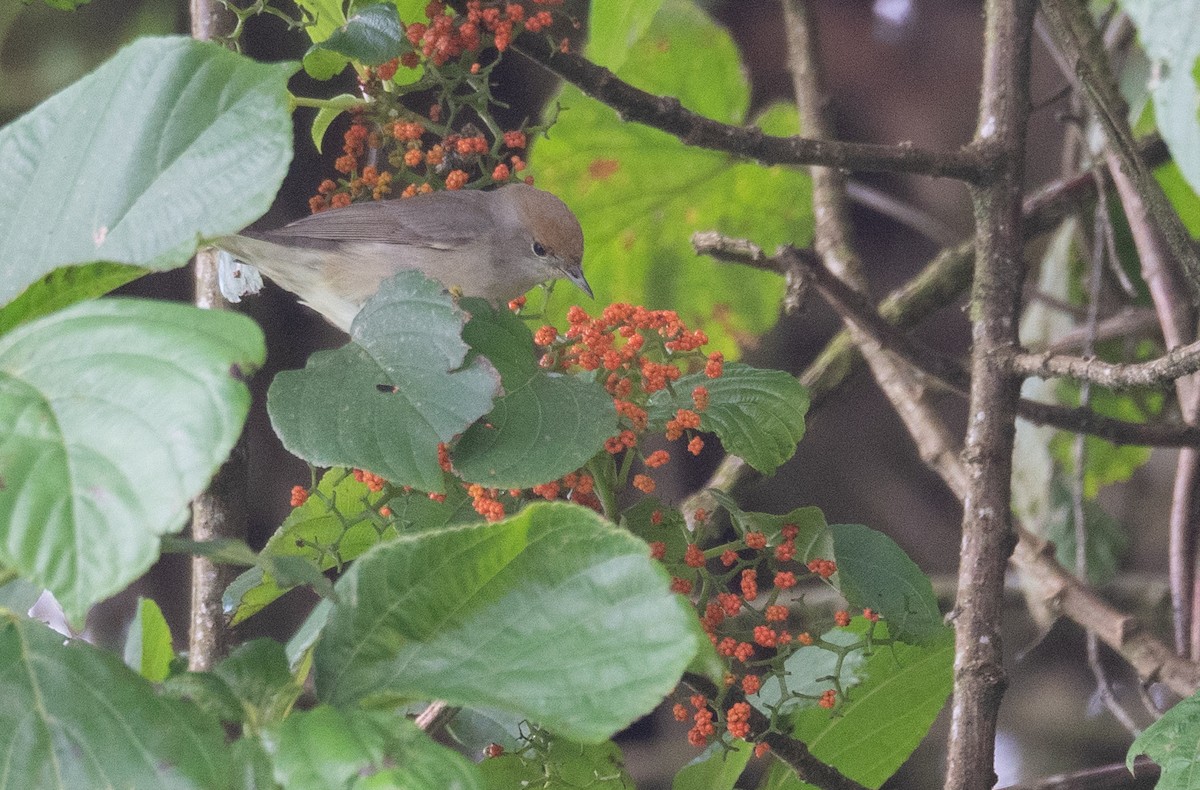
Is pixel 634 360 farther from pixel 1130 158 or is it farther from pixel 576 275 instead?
pixel 576 275

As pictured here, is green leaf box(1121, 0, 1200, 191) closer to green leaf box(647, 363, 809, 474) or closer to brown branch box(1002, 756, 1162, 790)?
green leaf box(647, 363, 809, 474)

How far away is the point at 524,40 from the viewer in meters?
1.67

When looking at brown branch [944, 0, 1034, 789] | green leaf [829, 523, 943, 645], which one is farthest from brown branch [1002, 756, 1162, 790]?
green leaf [829, 523, 943, 645]

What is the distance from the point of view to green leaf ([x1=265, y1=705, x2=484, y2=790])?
2.89 ft

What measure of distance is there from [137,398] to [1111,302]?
3.10 m

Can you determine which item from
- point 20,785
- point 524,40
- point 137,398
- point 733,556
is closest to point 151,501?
point 137,398

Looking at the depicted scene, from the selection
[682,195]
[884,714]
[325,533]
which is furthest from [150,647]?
[682,195]

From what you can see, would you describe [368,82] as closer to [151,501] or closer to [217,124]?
[217,124]

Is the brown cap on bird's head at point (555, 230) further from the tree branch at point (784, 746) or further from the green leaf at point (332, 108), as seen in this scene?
the tree branch at point (784, 746)

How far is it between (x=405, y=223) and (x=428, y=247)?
5.2 inches

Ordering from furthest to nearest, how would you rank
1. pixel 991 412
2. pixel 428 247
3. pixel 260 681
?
1. pixel 428 247
2. pixel 991 412
3. pixel 260 681

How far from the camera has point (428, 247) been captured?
9.73 feet

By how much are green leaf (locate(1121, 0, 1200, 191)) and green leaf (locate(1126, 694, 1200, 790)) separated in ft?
2.33

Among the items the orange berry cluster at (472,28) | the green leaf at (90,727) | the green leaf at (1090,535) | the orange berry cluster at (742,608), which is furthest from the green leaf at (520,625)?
the green leaf at (1090,535)
